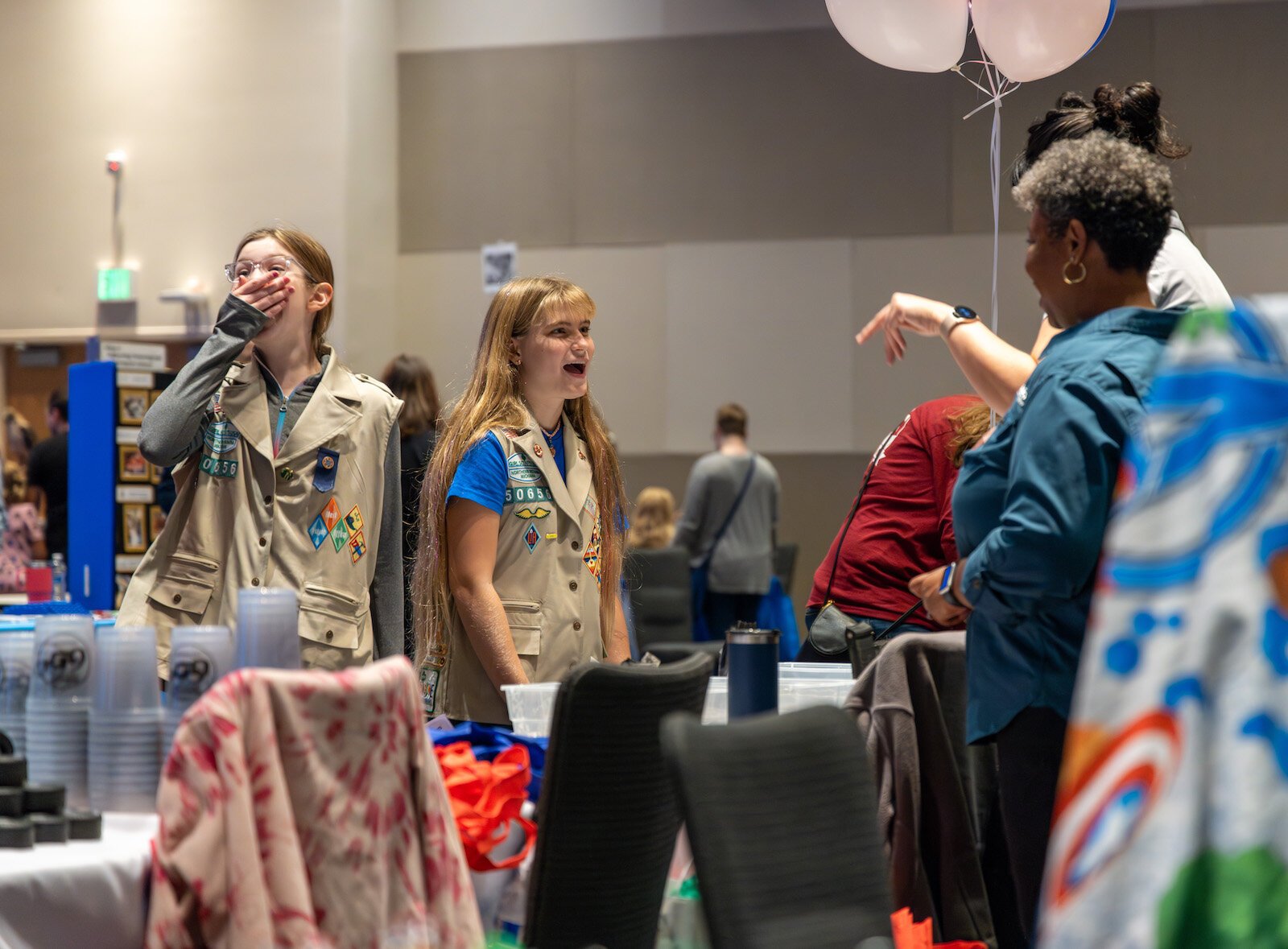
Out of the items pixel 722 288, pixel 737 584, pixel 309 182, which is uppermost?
pixel 309 182

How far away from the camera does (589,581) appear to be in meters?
3.01

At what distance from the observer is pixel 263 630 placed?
6.29ft

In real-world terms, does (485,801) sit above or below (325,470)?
below

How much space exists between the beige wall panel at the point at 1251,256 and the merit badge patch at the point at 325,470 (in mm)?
6430

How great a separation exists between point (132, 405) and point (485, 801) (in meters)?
4.06

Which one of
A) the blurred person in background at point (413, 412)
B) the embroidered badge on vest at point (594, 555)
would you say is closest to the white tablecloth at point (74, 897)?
the embroidered badge on vest at point (594, 555)

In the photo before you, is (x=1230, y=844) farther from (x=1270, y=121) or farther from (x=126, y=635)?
(x=1270, y=121)

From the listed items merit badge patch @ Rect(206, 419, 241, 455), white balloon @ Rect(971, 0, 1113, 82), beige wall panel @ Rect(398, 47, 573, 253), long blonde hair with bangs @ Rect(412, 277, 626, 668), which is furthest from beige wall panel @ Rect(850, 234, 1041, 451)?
merit badge patch @ Rect(206, 419, 241, 455)

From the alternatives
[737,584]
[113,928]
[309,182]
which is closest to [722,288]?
[737,584]

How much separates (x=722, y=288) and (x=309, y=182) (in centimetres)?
257

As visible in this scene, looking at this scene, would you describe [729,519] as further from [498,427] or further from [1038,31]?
[498,427]

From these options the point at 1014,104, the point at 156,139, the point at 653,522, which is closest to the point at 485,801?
the point at 653,522

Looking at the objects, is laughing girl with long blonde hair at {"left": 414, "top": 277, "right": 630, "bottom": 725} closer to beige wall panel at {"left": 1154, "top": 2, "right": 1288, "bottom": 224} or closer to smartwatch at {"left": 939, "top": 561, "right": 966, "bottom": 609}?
smartwatch at {"left": 939, "top": 561, "right": 966, "bottom": 609}

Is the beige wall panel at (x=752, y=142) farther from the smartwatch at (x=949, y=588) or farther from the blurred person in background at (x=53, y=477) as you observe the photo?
the smartwatch at (x=949, y=588)
